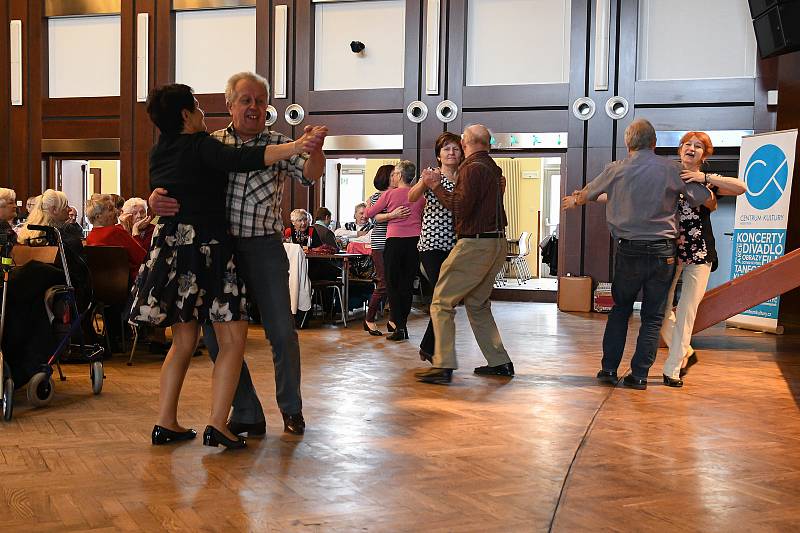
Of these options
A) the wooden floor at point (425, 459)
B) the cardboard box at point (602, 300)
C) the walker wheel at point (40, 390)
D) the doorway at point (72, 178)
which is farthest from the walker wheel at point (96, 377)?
the doorway at point (72, 178)

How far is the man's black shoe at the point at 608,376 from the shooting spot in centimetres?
493

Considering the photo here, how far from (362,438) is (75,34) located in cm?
1079

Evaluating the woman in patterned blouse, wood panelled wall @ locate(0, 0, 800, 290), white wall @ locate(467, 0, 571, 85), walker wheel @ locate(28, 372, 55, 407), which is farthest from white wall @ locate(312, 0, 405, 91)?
walker wheel @ locate(28, 372, 55, 407)

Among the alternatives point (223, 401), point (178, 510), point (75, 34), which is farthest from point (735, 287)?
point (75, 34)

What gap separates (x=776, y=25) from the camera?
8234 mm

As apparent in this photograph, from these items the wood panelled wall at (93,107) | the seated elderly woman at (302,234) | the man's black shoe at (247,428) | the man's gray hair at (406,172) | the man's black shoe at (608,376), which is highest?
the wood panelled wall at (93,107)

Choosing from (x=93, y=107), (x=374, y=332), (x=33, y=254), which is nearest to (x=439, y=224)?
(x=374, y=332)

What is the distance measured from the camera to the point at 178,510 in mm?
2555

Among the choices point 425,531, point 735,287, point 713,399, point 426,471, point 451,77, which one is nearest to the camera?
point 425,531

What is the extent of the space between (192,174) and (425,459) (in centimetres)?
127

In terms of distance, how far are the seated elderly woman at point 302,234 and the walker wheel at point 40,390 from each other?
13.3 ft

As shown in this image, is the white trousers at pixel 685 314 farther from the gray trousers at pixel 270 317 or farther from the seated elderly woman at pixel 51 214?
the seated elderly woman at pixel 51 214

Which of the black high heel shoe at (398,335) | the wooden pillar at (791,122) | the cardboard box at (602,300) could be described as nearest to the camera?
the black high heel shoe at (398,335)

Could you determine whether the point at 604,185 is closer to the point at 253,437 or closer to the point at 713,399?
the point at 713,399
